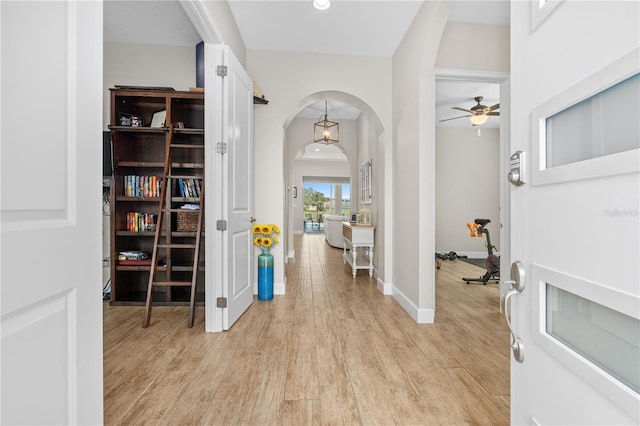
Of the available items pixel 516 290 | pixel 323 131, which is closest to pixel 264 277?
pixel 516 290

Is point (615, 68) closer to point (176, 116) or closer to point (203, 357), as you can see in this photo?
point (203, 357)

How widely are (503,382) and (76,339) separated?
2.05 m

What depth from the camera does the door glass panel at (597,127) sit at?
1.61 ft

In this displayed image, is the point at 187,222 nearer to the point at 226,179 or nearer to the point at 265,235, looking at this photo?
the point at 265,235

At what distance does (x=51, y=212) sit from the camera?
2.35 ft

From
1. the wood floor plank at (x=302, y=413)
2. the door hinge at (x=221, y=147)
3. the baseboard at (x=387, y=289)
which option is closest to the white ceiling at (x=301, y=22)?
the door hinge at (x=221, y=147)

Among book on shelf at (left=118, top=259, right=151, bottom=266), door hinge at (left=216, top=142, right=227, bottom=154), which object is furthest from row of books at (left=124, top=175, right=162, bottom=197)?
door hinge at (left=216, top=142, right=227, bottom=154)

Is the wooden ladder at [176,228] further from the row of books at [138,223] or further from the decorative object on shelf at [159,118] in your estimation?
→ the decorative object on shelf at [159,118]

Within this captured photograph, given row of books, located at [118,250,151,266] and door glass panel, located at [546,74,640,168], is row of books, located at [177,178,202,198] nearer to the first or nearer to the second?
row of books, located at [118,250,151,266]

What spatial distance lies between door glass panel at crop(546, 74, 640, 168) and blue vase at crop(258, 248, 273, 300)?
9.52 feet

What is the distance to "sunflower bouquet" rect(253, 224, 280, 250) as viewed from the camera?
3.29m

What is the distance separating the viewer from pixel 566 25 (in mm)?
601

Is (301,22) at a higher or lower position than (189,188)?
higher

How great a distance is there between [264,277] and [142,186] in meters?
1.63
